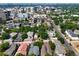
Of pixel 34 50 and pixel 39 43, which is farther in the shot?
pixel 39 43

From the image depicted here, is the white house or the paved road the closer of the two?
the paved road

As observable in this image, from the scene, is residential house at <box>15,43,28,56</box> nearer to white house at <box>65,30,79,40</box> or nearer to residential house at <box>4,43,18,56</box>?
residential house at <box>4,43,18,56</box>

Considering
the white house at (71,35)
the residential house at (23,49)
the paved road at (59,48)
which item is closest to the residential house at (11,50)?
the residential house at (23,49)

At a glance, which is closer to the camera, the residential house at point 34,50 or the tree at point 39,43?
the residential house at point 34,50

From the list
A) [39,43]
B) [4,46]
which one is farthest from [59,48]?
[4,46]

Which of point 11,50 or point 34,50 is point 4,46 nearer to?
point 11,50

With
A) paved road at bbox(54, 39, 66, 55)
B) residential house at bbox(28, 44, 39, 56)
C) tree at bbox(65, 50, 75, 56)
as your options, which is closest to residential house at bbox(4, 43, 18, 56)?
residential house at bbox(28, 44, 39, 56)

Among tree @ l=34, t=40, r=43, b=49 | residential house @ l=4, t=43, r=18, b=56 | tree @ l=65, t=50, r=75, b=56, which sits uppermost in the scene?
tree @ l=34, t=40, r=43, b=49

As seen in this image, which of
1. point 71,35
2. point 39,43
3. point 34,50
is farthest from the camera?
point 71,35

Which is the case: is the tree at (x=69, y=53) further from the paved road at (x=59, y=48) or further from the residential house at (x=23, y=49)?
the residential house at (x=23, y=49)

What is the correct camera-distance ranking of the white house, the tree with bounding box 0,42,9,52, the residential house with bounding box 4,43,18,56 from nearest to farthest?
the residential house with bounding box 4,43,18,56, the tree with bounding box 0,42,9,52, the white house

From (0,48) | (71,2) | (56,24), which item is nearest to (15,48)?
(0,48)
